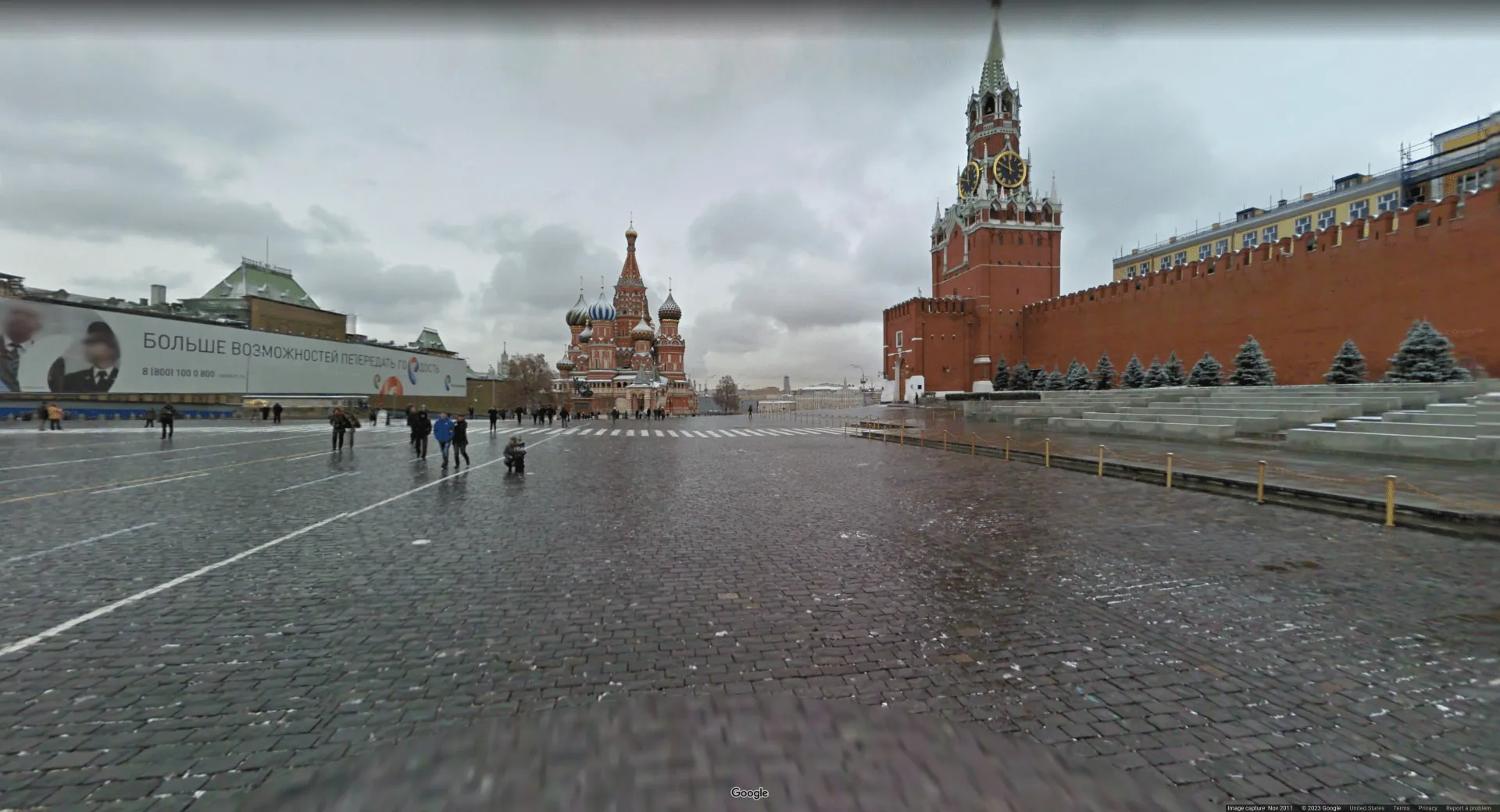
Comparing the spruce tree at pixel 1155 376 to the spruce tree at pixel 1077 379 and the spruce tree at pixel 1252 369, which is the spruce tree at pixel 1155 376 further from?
the spruce tree at pixel 1252 369

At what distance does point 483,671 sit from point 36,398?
48.6 meters

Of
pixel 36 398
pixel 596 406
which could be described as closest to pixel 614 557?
pixel 36 398

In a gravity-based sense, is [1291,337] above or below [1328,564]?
above

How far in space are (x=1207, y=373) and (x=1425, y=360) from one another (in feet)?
37.9

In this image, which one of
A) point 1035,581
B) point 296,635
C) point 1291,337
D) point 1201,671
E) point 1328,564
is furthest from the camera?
point 1291,337

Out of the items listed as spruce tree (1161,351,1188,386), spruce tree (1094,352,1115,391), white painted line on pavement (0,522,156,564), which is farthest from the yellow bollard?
spruce tree (1094,352,1115,391)

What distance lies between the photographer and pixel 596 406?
70250mm

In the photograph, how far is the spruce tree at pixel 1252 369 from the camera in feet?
95.9

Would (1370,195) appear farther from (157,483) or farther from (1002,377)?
(157,483)

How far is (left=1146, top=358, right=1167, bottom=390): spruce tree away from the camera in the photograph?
116 feet

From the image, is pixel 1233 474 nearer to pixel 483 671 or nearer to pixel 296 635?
pixel 483 671

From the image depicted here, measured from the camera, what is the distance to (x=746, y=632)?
4.17m

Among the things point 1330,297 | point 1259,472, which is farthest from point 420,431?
point 1330,297

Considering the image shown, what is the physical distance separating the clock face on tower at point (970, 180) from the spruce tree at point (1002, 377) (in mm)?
21291
